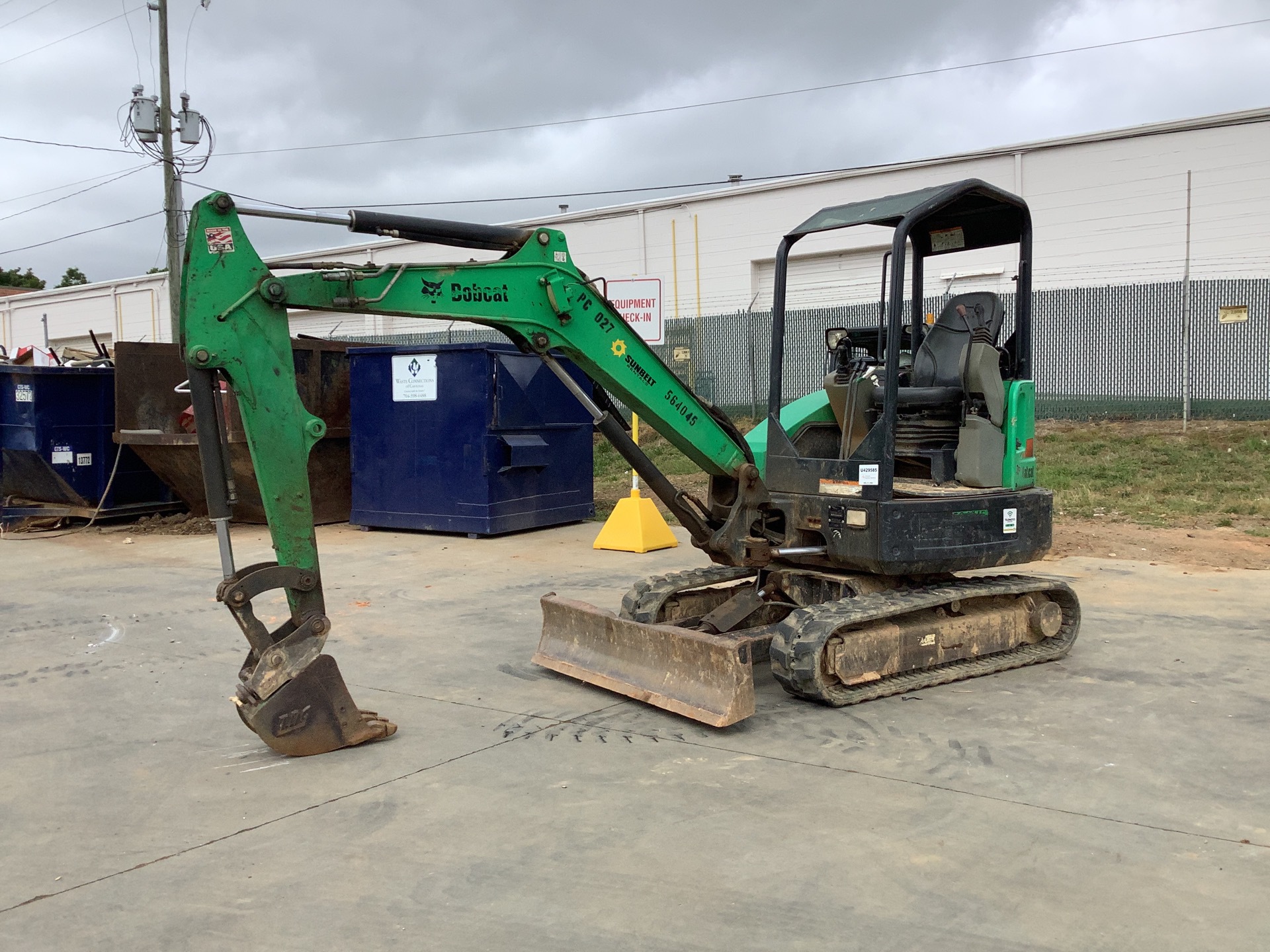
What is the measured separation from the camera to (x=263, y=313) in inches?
189

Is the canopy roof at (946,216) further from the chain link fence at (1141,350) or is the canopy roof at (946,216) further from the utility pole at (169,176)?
the utility pole at (169,176)

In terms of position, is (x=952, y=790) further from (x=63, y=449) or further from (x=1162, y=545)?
(x=63, y=449)

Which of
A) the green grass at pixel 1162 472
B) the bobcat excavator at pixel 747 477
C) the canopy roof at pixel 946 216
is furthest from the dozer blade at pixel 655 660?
the green grass at pixel 1162 472

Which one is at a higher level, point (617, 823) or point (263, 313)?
point (263, 313)

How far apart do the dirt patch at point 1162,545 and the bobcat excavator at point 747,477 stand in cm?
387

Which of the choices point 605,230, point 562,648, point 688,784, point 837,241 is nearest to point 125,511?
point 562,648

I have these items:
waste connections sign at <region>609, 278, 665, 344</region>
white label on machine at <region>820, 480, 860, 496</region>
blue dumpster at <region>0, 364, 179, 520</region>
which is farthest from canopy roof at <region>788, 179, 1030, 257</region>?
blue dumpster at <region>0, 364, 179, 520</region>

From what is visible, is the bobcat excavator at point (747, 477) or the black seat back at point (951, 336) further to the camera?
the black seat back at point (951, 336)

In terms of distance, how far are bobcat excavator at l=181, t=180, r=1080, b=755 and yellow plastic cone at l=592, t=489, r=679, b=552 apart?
12.0 ft

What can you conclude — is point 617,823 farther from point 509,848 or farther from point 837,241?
point 837,241

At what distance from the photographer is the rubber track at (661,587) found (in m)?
6.43

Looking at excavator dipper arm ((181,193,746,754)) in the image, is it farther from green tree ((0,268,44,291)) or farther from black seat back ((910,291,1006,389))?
green tree ((0,268,44,291))

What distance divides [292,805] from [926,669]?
348 cm

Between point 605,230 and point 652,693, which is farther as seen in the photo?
point 605,230
